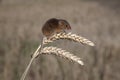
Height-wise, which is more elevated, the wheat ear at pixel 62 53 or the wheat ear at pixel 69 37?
the wheat ear at pixel 69 37

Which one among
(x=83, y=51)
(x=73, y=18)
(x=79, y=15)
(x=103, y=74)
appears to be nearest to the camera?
(x=103, y=74)

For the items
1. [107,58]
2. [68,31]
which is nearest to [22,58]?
[107,58]

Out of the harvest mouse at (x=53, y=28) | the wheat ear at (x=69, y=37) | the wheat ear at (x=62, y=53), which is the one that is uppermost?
the harvest mouse at (x=53, y=28)

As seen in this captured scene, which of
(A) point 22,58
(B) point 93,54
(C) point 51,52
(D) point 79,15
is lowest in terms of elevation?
(D) point 79,15

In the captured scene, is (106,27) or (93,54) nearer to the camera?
(93,54)

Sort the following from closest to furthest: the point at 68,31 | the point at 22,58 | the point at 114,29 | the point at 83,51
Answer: the point at 68,31
the point at 22,58
the point at 83,51
the point at 114,29

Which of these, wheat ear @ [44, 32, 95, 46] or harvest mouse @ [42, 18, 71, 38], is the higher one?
harvest mouse @ [42, 18, 71, 38]

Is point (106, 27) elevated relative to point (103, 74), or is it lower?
lower

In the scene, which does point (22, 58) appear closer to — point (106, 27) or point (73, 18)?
point (106, 27)

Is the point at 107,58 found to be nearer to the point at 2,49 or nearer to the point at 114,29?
the point at 2,49

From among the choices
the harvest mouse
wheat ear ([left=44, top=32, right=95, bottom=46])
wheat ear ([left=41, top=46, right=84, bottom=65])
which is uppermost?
the harvest mouse

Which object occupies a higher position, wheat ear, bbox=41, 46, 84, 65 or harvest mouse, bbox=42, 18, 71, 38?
harvest mouse, bbox=42, 18, 71, 38
